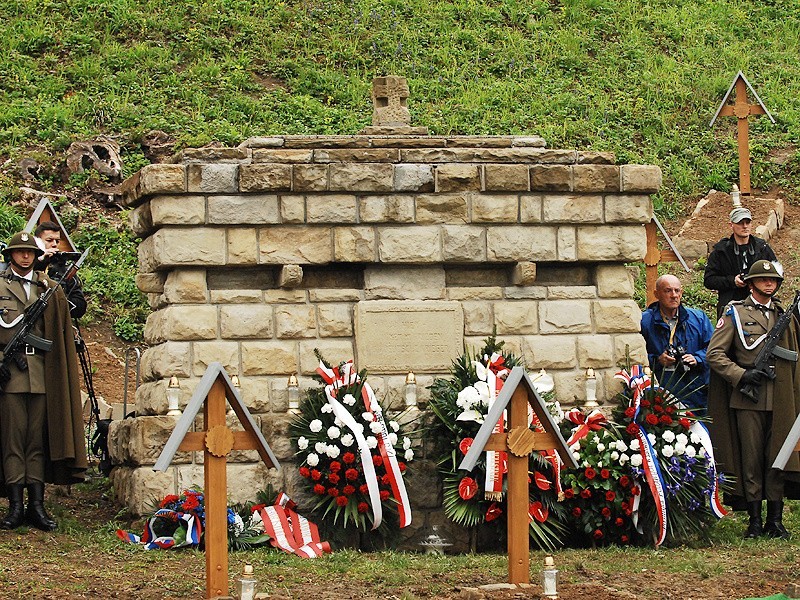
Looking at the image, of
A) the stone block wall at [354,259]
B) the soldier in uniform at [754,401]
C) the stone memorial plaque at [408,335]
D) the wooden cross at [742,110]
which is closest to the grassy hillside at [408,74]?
the wooden cross at [742,110]

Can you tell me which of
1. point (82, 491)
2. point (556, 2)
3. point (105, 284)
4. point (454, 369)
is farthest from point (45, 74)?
point (454, 369)

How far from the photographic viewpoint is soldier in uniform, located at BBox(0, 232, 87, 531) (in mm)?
8992

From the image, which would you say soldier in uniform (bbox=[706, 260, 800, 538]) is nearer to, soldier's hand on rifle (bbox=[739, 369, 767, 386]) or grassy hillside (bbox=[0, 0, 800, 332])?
soldier's hand on rifle (bbox=[739, 369, 767, 386])

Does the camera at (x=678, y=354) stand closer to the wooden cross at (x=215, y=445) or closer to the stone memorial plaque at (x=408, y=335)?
the stone memorial plaque at (x=408, y=335)

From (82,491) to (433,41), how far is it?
14595 mm

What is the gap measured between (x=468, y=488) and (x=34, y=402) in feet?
9.80

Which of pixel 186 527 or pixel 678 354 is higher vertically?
pixel 678 354

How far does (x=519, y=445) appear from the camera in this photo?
22.0 feet

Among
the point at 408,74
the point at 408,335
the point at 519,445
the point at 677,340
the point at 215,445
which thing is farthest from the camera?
the point at 408,74

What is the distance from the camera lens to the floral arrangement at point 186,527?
28.1ft

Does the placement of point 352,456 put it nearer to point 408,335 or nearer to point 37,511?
point 408,335

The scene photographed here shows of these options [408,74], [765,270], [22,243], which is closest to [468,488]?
[765,270]

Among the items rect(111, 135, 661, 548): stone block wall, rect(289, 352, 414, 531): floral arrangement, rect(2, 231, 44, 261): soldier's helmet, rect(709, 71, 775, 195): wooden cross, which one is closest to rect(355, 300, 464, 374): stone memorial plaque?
rect(111, 135, 661, 548): stone block wall

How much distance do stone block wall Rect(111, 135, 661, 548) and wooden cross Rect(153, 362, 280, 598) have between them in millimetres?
Result: 2622
